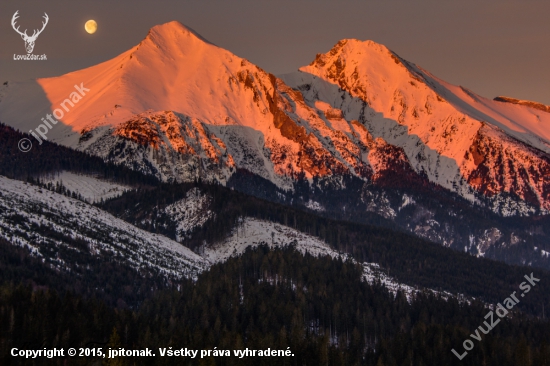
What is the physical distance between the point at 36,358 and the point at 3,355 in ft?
20.5

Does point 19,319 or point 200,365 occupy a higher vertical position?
point 19,319

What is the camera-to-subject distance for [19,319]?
655ft

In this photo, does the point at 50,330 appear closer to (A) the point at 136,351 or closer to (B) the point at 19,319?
(B) the point at 19,319

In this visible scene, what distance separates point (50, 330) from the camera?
199m

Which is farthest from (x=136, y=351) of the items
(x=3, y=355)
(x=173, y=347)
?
(x=3, y=355)

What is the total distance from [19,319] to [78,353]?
15.8 metres

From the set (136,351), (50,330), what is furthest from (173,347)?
(50,330)

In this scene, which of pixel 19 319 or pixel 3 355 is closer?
pixel 3 355

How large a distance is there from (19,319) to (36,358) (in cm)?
1893

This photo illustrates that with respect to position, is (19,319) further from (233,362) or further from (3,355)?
(233,362)

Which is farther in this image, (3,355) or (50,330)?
(50,330)

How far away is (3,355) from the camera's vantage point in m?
179

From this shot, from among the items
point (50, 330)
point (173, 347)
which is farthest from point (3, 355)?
point (173, 347)

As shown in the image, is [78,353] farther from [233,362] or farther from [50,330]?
[233,362]
